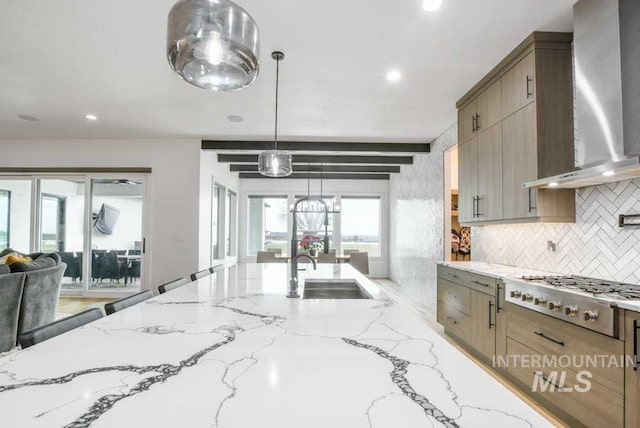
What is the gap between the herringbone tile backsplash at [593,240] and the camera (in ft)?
7.02

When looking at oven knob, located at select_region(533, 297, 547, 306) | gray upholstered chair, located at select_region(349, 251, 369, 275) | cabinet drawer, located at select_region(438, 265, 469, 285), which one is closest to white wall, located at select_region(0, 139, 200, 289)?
gray upholstered chair, located at select_region(349, 251, 369, 275)

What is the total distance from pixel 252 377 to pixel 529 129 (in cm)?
267

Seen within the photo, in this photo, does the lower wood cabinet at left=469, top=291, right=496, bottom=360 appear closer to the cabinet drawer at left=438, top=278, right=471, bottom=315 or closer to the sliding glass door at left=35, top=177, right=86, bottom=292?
the cabinet drawer at left=438, top=278, right=471, bottom=315

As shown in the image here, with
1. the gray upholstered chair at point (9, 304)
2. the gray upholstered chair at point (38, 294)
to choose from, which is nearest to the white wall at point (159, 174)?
the gray upholstered chair at point (38, 294)

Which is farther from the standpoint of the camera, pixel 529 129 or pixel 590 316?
pixel 529 129

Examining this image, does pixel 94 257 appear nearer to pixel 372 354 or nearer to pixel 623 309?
pixel 372 354

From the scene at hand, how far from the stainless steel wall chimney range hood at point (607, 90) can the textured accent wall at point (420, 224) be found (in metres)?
2.28

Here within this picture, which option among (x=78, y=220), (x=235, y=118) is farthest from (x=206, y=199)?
(x=78, y=220)

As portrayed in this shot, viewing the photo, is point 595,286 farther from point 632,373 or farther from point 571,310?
point 632,373

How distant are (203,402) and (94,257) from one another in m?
6.03

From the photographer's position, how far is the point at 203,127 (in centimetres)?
472

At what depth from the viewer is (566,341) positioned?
6.42 feet

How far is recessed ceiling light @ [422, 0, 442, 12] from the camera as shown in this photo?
6.84 feet

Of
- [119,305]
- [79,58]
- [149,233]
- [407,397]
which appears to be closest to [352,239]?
[149,233]
